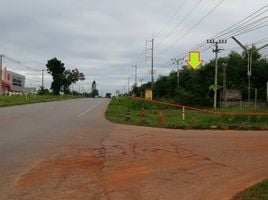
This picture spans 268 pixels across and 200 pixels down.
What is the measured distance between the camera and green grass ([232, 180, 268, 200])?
833 centimetres

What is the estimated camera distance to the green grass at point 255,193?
27.3 ft

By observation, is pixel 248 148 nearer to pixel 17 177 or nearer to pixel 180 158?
pixel 180 158

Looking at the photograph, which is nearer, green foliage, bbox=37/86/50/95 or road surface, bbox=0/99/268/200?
road surface, bbox=0/99/268/200

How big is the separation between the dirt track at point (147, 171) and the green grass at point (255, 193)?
292 mm

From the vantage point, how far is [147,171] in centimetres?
1122

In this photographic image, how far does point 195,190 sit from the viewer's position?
30.2 ft

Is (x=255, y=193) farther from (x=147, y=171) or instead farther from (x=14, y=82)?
(x=14, y=82)

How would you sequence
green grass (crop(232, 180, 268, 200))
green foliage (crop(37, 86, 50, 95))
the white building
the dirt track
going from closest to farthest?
green grass (crop(232, 180, 268, 200)), the dirt track, green foliage (crop(37, 86, 50, 95)), the white building

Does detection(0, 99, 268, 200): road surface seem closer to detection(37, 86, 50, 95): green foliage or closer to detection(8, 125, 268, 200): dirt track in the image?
detection(8, 125, 268, 200): dirt track

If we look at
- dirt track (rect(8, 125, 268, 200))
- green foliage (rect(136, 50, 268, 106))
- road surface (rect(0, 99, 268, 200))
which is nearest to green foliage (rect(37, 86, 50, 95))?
green foliage (rect(136, 50, 268, 106))

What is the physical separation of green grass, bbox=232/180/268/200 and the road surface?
0.86 feet

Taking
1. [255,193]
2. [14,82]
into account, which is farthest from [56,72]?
[255,193]

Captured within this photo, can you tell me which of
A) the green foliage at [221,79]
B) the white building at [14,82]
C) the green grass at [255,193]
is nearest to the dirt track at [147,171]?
the green grass at [255,193]

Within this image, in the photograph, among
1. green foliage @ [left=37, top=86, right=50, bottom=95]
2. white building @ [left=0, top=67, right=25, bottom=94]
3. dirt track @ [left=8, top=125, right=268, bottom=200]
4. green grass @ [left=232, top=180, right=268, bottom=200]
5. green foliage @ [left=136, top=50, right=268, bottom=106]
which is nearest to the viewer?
green grass @ [left=232, top=180, right=268, bottom=200]
